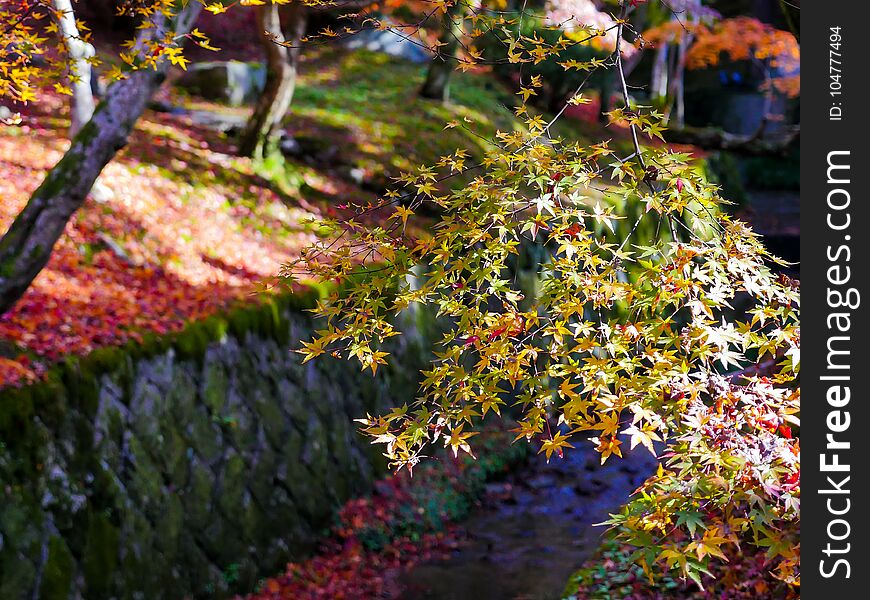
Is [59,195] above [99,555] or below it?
above

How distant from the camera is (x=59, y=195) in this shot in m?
6.01

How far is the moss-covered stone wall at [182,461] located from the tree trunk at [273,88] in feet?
13.4

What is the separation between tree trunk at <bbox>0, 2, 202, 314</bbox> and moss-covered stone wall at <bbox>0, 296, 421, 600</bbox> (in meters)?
0.78

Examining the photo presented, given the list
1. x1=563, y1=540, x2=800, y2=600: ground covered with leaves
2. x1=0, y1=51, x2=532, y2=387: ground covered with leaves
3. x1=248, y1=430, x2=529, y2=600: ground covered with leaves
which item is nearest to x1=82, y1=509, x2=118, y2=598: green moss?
x1=0, y1=51, x2=532, y2=387: ground covered with leaves

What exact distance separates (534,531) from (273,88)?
22.0 feet

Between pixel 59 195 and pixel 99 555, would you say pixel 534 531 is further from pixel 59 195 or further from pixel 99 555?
pixel 59 195

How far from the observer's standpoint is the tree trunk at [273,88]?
10.7m

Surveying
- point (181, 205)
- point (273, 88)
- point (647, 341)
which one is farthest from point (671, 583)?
point (273, 88)

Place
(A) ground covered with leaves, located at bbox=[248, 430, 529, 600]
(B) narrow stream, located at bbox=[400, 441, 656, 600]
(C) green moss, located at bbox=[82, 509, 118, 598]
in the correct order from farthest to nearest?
(B) narrow stream, located at bbox=[400, 441, 656, 600] → (A) ground covered with leaves, located at bbox=[248, 430, 529, 600] → (C) green moss, located at bbox=[82, 509, 118, 598]

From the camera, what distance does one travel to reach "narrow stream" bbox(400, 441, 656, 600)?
7.78m

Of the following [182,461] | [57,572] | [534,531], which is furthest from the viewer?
[534,531]

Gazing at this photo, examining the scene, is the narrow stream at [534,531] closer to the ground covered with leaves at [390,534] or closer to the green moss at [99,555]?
the ground covered with leaves at [390,534]

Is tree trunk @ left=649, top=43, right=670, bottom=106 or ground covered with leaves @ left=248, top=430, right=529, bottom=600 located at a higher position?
tree trunk @ left=649, top=43, right=670, bottom=106

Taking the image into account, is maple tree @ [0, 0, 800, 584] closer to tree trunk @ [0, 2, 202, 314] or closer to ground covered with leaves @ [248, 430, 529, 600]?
tree trunk @ [0, 2, 202, 314]
